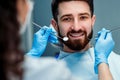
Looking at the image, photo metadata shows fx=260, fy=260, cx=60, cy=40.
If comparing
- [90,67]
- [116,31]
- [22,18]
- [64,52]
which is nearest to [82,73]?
[90,67]

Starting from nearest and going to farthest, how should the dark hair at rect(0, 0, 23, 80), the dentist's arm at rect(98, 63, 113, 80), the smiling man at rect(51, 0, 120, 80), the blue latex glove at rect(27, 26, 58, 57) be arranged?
the dark hair at rect(0, 0, 23, 80)
the dentist's arm at rect(98, 63, 113, 80)
the smiling man at rect(51, 0, 120, 80)
the blue latex glove at rect(27, 26, 58, 57)

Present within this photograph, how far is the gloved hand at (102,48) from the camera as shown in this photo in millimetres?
1596

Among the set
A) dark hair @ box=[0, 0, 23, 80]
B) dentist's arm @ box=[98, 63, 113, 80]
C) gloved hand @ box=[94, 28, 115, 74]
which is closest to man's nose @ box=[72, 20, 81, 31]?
gloved hand @ box=[94, 28, 115, 74]

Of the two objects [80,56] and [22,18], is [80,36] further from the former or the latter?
[22,18]

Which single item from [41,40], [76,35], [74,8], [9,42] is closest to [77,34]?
[76,35]

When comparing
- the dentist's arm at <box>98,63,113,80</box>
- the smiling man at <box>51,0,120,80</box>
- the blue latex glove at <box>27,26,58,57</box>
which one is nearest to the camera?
the dentist's arm at <box>98,63,113,80</box>

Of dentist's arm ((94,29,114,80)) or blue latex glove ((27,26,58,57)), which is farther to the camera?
blue latex glove ((27,26,58,57))

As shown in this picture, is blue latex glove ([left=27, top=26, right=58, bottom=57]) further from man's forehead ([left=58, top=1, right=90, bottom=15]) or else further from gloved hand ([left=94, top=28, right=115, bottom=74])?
gloved hand ([left=94, top=28, right=115, bottom=74])

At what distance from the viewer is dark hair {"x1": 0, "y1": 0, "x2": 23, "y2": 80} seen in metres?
0.67

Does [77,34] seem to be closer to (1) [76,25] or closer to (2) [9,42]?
(1) [76,25]

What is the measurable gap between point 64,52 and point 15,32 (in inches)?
44.6

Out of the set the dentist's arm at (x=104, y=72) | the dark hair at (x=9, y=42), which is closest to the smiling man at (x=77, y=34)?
the dentist's arm at (x=104, y=72)

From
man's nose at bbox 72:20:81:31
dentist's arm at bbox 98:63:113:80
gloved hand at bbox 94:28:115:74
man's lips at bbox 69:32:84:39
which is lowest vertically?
dentist's arm at bbox 98:63:113:80

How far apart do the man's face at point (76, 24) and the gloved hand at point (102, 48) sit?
0.29ft
